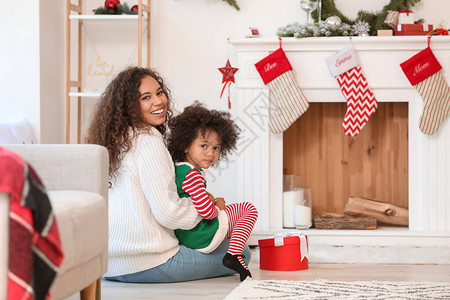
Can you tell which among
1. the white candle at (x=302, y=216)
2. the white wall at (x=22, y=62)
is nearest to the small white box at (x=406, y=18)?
the white candle at (x=302, y=216)

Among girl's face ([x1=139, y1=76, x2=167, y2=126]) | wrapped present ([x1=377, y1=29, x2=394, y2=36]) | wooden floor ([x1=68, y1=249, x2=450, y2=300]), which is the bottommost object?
wooden floor ([x1=68, y1=249, x2=450, y2=300])

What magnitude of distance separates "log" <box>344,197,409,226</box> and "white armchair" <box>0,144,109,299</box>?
6.78ft

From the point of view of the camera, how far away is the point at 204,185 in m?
2.62

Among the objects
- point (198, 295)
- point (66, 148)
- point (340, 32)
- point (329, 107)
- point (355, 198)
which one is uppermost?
point (340, 32)

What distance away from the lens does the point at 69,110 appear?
387 centimetres

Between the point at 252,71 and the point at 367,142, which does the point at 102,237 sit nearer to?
the point at 252,71

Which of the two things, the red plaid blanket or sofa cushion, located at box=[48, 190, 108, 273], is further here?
sofa cushion, located at box=[48, 190, 108, 273]

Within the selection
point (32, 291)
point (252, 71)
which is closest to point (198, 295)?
point (32, 291)

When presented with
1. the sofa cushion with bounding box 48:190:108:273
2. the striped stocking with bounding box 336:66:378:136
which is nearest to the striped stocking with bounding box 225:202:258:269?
the sofa cushion with bounding box 48:190:108:273

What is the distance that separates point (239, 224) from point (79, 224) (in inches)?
43.4

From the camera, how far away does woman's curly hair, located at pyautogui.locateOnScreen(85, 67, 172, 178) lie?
99.3 inches

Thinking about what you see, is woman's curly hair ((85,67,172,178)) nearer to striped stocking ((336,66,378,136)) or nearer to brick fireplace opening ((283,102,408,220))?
striped stocking ((336,66,378,136))

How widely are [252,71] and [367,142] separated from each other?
0.86m

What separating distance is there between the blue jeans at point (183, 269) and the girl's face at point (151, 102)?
0.52 meters
